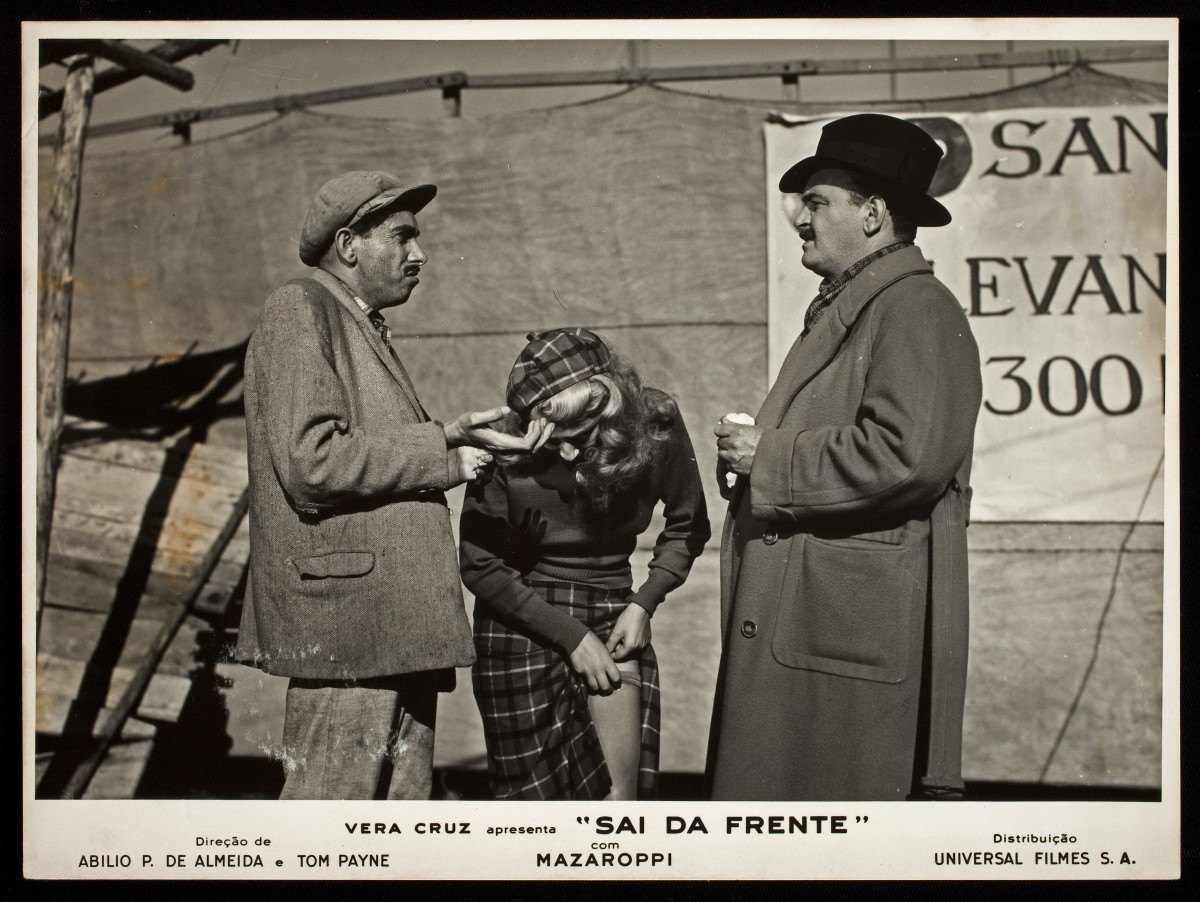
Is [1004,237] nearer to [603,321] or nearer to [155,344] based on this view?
[603,321]

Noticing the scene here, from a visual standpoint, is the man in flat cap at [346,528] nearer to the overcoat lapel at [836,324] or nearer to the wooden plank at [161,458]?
the overcoat lapel at [836,324]

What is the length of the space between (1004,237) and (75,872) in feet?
11.2

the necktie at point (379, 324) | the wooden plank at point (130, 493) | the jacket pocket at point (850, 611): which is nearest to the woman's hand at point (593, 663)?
the jacket pocket at point (850, 611)

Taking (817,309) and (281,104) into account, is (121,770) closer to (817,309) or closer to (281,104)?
(281,104)

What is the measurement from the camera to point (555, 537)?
12.5 ft

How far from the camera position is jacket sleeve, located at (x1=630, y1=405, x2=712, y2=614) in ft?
12.7

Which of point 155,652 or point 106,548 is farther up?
point 106,548

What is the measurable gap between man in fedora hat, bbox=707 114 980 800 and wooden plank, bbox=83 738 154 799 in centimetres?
202

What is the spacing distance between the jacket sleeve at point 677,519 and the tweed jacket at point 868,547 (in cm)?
29

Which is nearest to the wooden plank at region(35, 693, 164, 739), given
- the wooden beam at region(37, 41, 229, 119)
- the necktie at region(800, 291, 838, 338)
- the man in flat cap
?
the man in flat cap

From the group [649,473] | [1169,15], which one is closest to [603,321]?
[649,473]

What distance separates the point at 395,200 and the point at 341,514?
0.83 meters

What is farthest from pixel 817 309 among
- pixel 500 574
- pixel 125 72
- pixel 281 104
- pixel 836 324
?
pixel 125 72

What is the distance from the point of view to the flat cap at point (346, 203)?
3.65 m
